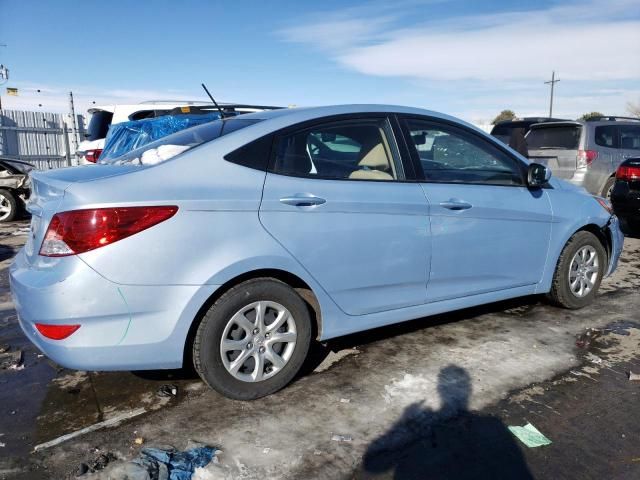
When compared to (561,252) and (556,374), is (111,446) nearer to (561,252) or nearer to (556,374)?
(556,374)

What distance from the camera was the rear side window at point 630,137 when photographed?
9367 mm

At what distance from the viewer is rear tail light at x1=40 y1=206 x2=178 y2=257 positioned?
8.24 feet

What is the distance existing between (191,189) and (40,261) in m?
0.84

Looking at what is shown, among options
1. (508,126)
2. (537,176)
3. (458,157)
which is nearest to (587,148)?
(508,126)

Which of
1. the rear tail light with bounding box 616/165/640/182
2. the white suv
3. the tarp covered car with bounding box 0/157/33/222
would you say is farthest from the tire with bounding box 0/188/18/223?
the rear tail light with bounding box 616/165/640/182

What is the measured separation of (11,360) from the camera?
143 inches

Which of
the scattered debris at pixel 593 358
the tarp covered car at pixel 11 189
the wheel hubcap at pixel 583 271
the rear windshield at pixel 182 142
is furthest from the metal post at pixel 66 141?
the scattered debris at pixel 593 358

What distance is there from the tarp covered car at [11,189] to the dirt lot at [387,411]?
22.1ft

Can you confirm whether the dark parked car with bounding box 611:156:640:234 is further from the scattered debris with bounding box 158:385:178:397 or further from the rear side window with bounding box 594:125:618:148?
the scattered debris with bounding box 158:385:178:397

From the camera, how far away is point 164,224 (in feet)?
8.51

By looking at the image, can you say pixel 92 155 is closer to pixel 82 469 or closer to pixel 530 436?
pixel 82 469

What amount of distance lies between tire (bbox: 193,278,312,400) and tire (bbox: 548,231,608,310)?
2441 mm

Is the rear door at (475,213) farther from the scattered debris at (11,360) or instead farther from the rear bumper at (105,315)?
the scattered debris at (11,360)

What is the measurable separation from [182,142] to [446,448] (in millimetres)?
2313
